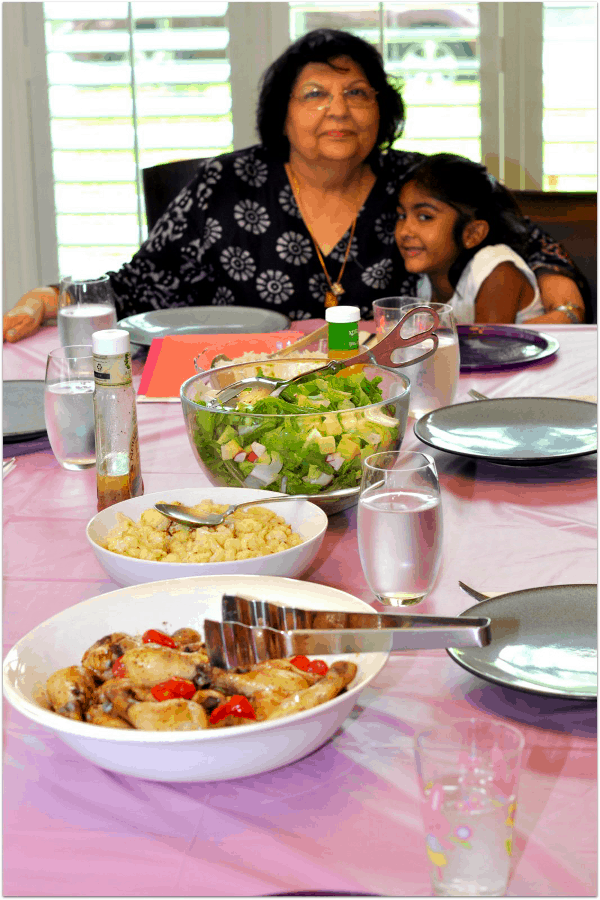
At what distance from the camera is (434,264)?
2.36m

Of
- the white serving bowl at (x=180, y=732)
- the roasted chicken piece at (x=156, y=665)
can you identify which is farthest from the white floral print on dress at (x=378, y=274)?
the roasted chicken piece at (x=156, y=665)

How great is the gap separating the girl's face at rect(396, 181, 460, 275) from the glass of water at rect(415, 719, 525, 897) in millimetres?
1913

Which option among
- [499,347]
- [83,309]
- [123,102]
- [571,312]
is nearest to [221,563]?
[83,309]

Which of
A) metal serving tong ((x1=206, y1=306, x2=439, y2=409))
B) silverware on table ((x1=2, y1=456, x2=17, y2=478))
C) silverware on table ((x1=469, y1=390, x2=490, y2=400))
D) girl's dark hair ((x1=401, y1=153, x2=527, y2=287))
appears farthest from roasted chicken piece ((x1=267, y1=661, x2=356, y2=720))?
girl's dark hair ((x1=401, y1=153, x2=527, y2=287))

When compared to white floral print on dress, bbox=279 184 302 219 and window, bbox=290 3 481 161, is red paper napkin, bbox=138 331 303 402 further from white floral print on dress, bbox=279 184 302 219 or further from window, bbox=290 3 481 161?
window, bbox=290 3 481 161

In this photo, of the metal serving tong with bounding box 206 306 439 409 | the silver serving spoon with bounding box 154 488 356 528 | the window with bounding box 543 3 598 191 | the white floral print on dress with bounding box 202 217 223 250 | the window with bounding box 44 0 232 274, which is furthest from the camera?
the window with bounding box 44 0 232 274

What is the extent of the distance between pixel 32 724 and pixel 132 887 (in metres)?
0.19

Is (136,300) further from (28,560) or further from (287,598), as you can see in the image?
(287,598)

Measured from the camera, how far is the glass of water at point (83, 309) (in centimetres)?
154

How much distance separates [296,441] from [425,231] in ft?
4.74

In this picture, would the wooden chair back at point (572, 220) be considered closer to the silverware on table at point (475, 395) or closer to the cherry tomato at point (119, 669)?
the silverware on table at point (475, 395)

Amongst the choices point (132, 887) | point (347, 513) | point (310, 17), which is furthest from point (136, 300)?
point (132, 887)

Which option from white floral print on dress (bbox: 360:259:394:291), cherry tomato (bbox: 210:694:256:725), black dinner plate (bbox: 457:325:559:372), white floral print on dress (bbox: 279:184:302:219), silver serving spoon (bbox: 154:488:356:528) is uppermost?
white floral print on dress (bbox: 279:184:302:219)

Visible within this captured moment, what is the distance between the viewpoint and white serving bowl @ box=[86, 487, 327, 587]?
844mm
